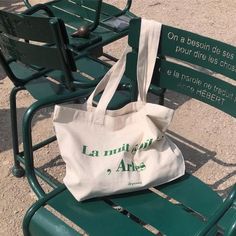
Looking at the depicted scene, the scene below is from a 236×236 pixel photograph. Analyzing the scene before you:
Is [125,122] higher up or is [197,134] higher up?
[125,122]

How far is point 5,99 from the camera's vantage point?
136 inches

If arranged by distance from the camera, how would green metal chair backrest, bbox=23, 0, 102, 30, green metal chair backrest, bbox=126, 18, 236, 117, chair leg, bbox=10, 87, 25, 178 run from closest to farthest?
green metal chair backrest, bbox=126, 18, 236, 117 → chair leg, bbox=10, 87, 25, 178 → green metal chair backrest, bbox=23, 0, 102, 30

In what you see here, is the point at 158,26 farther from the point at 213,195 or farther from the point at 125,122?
the point at 213,195

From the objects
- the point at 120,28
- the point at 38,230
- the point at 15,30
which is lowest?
the point at 38,230

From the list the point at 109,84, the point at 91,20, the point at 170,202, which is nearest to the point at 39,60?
the point at 109,84

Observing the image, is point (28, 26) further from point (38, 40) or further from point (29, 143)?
point (29, 143)

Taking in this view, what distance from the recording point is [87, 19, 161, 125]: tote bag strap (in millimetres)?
1947

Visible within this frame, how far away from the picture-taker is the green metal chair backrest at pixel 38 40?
6.71 ft

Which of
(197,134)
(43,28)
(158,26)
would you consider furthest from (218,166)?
(43,28)

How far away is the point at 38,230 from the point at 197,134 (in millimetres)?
1560

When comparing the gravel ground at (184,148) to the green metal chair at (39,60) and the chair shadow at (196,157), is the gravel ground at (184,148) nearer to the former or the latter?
the chair shadow at (196,157)

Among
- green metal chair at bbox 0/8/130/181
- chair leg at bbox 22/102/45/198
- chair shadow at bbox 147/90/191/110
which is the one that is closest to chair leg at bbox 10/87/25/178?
green metal chair at bbox 0/8/130/181

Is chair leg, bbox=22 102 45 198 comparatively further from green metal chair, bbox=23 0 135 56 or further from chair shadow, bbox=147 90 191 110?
chair shadow, bbox=147 90 191 110

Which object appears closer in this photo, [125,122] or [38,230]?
[38,230]
